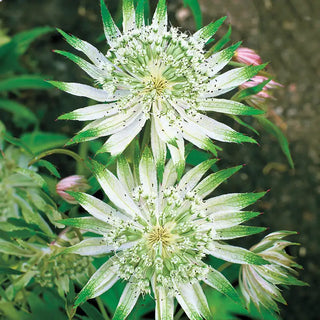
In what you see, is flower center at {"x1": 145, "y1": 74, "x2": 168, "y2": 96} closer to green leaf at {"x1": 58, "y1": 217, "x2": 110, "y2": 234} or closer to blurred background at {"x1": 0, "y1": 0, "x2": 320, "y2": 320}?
green leaf at {"x1": 58, "y1": 217, "x2": 110, "y2": 234}

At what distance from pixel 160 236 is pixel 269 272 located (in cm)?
20

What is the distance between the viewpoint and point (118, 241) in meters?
0.72

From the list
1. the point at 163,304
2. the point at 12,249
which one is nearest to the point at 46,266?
the point at 12,249

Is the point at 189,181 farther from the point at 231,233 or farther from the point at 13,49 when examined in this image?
the point at 13,49

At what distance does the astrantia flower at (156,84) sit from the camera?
0.73m

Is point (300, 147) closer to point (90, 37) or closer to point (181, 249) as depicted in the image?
point (90, 37)

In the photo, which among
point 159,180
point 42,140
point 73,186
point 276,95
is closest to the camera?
point 159,180

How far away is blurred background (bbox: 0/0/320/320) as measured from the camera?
65.8 inches

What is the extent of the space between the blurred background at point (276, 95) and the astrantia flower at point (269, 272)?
0.77 m

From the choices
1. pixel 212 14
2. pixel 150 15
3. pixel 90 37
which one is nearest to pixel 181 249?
pixel 150 15

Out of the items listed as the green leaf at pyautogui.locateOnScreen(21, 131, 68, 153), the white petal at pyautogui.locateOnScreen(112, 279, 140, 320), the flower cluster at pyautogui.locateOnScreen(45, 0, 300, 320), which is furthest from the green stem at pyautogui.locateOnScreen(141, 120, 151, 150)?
the green leaf at pyautogui.locateOnScreen(21, 131, 68, 153)

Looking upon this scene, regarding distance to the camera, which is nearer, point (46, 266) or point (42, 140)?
point (46, 266)

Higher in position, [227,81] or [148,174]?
[227,81]

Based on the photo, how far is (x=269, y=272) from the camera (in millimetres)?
792
